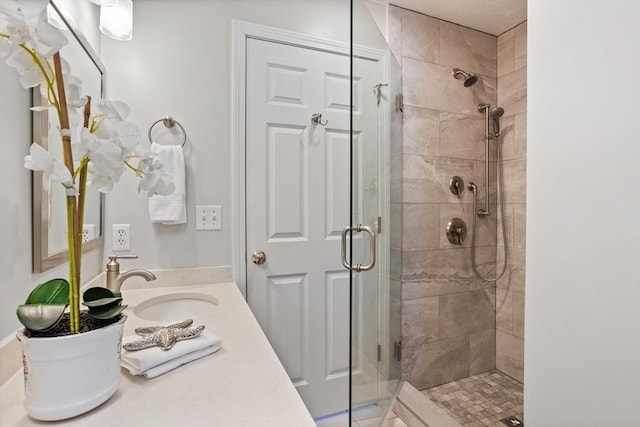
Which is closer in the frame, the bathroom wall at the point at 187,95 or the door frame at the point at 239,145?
the bathroom wall at the point at 187,95

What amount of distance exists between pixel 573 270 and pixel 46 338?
1024 mm

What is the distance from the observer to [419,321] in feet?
5.51

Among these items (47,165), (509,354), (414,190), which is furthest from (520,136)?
(47,165)

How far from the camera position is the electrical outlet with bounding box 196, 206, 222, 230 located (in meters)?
1.57

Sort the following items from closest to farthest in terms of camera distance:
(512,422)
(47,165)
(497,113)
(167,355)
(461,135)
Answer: (47,165) → (167,355) → (512,422) → (497,113) → (461,135)

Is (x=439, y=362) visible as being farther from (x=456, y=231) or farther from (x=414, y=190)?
(x=414, y=190)

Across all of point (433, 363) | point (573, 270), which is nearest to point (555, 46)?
point (573, 270)

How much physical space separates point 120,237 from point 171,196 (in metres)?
0.30

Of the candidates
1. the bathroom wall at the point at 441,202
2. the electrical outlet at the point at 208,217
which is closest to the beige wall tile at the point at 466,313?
the bathroom wall at the point at 441,202

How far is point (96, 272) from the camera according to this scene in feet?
4.42

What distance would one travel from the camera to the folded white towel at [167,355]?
66cm

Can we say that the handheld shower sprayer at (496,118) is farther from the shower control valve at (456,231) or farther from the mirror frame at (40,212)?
the mirror frame at (40,212)

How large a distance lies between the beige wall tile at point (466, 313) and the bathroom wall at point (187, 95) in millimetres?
1141

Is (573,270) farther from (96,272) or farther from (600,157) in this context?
(96,272)
